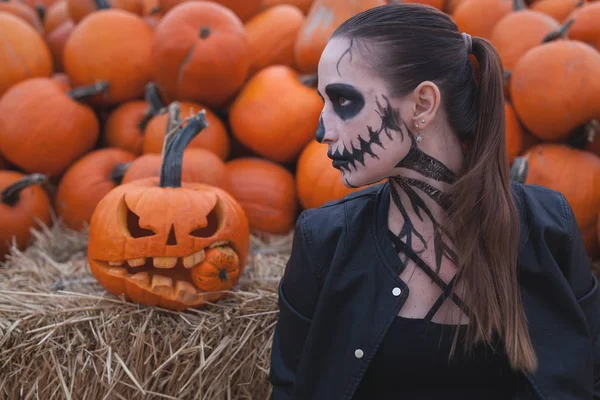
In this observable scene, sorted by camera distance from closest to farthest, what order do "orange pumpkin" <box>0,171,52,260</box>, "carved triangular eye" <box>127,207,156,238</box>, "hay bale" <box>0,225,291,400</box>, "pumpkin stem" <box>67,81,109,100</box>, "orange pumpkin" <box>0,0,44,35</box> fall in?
"hay bale" <box>0,225,291,400</box>, "carved triangular eye" <box>127,207,156,238</box>, "orange pumpkin" <box>0,171,52,260</box>, "pumpkin stem" <box>67,81,109,100</box>, "orange pumpkin" <box>0,0,44,35</box>

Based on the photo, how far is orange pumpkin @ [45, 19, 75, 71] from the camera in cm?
395

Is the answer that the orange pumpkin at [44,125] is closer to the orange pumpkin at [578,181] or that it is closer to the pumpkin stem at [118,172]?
the pumpkin stem at [118,172]

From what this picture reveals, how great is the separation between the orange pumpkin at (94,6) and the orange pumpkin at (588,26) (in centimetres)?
276

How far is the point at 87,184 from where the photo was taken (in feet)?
10.3

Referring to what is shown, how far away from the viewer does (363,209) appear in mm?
1636

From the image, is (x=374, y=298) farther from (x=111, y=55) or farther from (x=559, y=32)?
(x=111, y=55)

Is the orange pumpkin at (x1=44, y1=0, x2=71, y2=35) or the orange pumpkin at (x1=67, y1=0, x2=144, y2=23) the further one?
the orange pumpkin at (x1=44, y1=0, x2=71, y2=35)

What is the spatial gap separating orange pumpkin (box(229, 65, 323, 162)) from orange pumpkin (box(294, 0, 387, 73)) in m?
0.13

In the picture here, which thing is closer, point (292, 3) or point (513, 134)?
point (513, 134)

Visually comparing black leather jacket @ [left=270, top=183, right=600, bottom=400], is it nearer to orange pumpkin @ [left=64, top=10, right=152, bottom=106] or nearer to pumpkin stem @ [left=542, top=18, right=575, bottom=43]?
pumpkin stem @ [left=542, top=18, right=575, bottom=43]

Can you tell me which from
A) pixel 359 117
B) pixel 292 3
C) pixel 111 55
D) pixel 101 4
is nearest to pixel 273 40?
pixel 292 3

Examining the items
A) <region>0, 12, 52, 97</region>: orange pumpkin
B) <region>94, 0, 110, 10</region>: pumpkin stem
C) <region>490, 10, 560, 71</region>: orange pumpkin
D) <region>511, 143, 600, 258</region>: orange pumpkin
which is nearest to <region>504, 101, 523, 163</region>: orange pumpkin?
<region>511, 143, 600, 258</region>: orange pumpkin

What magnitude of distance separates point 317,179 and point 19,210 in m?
1.54

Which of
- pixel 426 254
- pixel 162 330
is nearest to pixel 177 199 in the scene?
pixel 162 330
